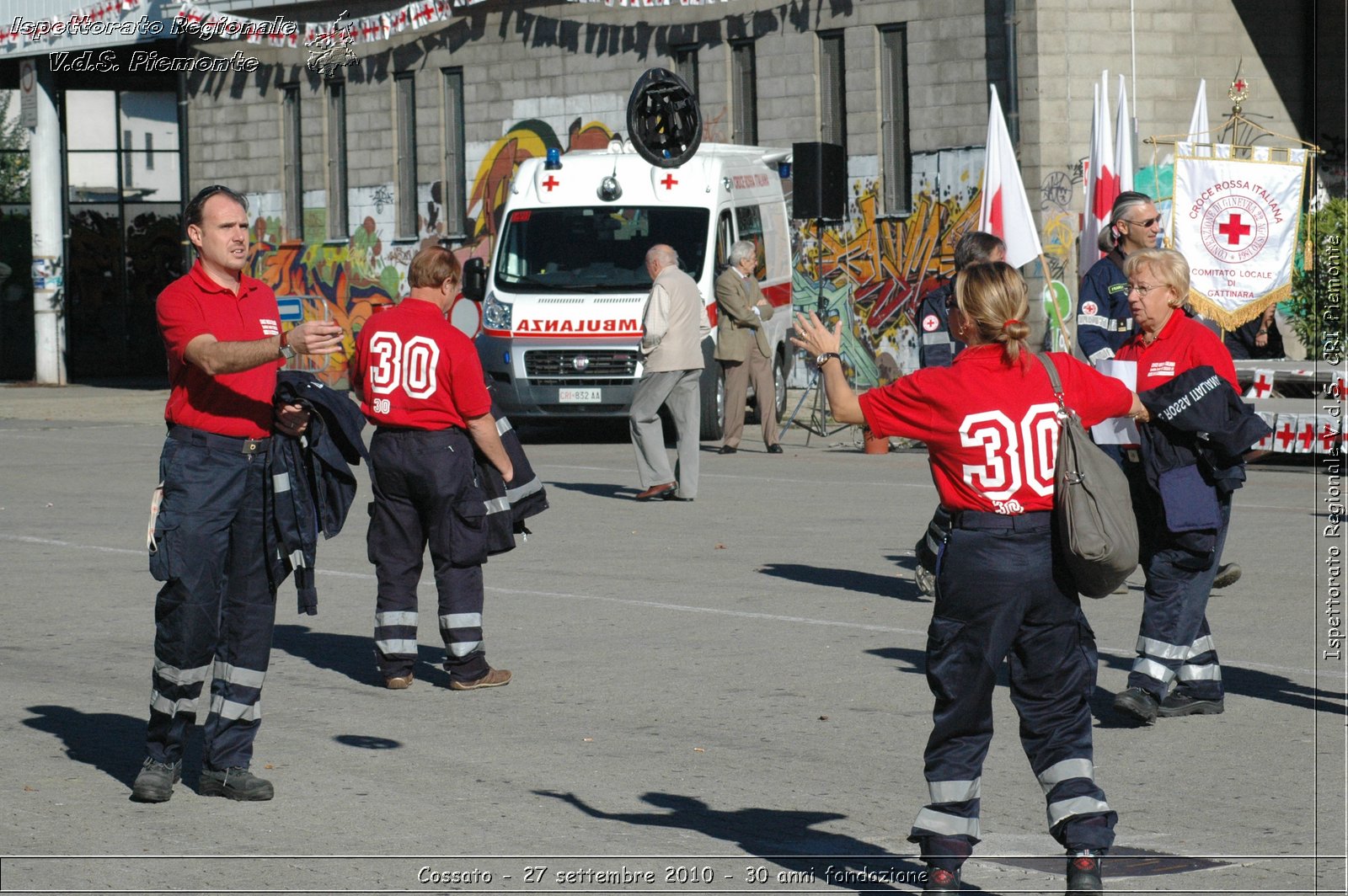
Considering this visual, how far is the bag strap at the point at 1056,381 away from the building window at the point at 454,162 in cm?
2615

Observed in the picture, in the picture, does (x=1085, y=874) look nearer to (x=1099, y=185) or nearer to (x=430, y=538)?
(x=430, y=538)

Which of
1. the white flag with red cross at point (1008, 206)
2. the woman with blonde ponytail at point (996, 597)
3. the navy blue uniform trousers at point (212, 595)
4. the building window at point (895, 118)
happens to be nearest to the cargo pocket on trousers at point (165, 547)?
the navy blue uniform trousers at point (212, 595)

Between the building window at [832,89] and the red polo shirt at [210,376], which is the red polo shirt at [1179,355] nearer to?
the red polo shirt at [210,376]

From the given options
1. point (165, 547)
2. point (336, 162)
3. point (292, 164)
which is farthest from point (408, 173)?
point (165, 547)

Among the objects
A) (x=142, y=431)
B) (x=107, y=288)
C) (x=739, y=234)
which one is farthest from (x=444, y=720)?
(x=107, y=288)

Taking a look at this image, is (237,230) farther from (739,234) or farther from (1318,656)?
(739,234)

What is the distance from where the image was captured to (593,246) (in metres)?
20.7

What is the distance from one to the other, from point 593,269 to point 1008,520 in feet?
50.9

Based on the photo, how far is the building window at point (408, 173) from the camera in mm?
32219

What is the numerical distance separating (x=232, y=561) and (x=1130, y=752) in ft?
10.5

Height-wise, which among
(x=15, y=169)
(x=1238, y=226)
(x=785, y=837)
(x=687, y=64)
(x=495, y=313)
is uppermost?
(x=687, y=64)

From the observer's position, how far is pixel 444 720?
7730 millimetres

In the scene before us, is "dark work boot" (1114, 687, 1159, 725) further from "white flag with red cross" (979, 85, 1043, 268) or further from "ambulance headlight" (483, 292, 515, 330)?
"ambulance headlight" (483, 292, 515, 330)

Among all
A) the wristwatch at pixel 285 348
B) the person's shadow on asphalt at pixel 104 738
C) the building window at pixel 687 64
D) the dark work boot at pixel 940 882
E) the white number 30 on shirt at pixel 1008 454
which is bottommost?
the person's shadow on asphalt at pixel 104 738
